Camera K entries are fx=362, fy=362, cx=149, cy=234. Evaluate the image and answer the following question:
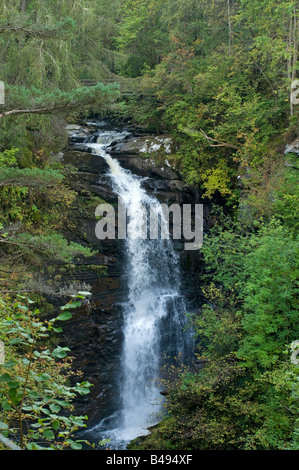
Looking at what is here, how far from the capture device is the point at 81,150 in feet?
46.9

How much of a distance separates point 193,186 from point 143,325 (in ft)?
18.6

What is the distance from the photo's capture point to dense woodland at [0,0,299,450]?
670cm

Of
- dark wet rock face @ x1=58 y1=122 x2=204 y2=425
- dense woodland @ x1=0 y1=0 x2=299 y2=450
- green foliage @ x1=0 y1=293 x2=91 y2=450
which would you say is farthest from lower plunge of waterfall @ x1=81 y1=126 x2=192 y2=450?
green foliage @ x1=0 y1=293 x2=91 y2=450

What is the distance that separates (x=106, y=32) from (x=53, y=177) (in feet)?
46.2

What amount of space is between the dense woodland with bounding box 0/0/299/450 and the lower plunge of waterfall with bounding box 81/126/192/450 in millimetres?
959

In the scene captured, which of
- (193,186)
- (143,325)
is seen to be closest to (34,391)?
(143,325)

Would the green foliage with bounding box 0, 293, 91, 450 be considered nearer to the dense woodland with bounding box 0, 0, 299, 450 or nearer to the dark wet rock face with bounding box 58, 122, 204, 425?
the dense woodland with bounding box 0, 0, 299, 450

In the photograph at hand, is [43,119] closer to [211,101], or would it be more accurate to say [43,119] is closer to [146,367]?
[211,101]

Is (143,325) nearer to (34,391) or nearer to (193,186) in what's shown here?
(193,186)

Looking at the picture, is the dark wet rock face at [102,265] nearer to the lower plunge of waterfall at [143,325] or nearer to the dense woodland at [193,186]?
the lower plunge of waterfall at [143,325]

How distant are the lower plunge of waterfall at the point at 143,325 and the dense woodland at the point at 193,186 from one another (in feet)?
3.15

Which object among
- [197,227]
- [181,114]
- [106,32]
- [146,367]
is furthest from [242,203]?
[106,32]

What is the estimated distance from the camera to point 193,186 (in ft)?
46.0

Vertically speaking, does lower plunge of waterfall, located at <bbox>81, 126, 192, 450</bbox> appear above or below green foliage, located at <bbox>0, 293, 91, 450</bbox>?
below
